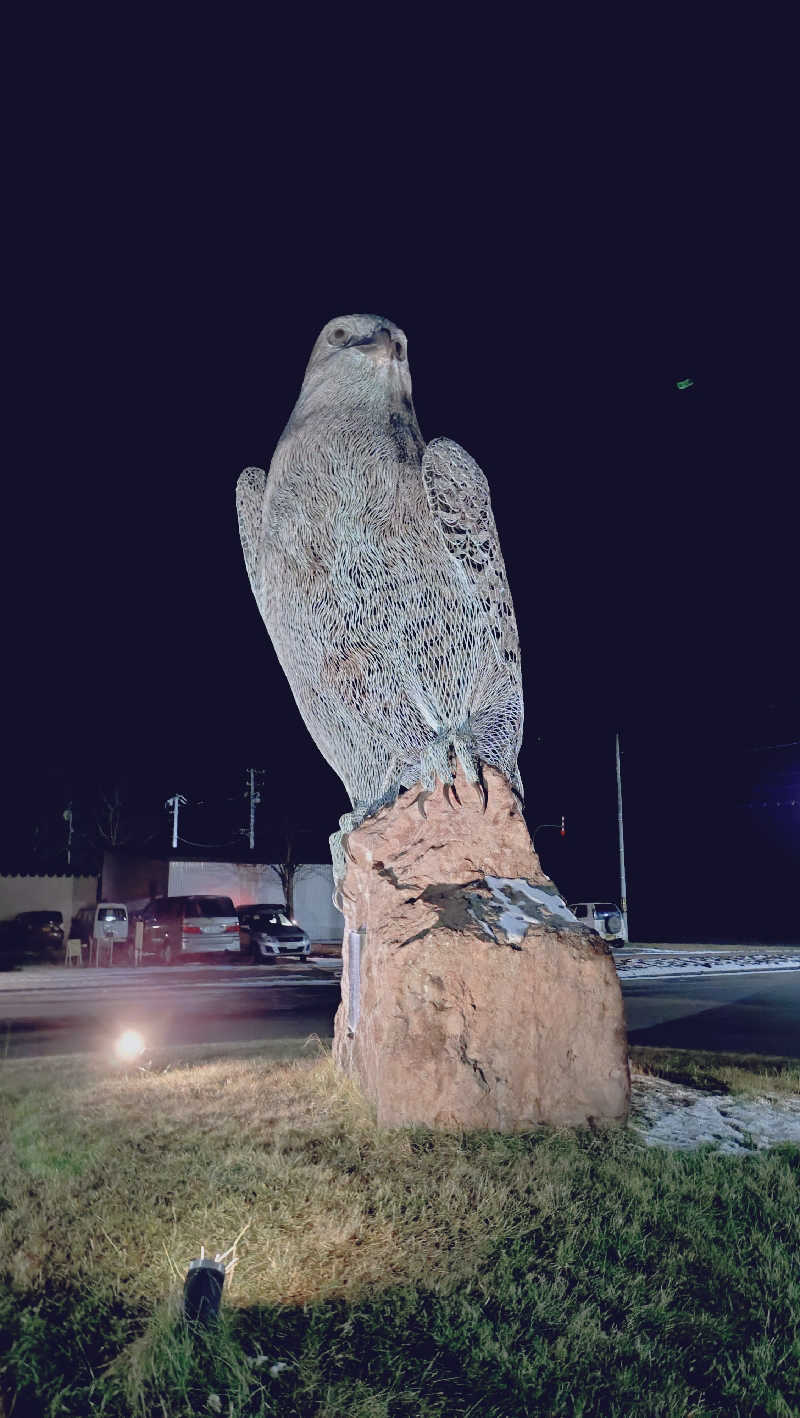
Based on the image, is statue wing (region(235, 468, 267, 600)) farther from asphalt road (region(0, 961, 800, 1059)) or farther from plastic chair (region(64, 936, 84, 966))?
plastic chair (region(64, 936, 84, 966))

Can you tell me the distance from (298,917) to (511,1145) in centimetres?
2481

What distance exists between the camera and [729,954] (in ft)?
78.3

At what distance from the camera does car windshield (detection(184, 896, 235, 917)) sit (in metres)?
21.0

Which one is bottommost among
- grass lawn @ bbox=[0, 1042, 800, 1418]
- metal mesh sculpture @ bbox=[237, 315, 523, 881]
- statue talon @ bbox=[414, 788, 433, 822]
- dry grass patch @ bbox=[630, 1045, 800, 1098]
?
dry grass patch @ bbox=[630, 1045, 800, 1098]

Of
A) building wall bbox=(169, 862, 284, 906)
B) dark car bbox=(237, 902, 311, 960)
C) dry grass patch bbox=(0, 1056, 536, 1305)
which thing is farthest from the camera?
building wall bbox=(169, 862, 284, 906)

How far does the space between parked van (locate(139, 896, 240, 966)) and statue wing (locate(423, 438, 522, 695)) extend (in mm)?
16179

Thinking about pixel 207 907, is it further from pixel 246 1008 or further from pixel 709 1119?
pixel 709 1119

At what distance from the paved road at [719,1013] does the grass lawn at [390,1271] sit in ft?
16.3

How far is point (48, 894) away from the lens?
25.6 meters

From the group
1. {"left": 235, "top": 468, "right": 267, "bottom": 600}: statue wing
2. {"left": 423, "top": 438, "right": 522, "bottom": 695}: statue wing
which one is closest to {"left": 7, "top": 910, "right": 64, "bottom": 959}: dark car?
{"left": 235, "top": 468, "right": 267, "bottom": 600}: statue wing

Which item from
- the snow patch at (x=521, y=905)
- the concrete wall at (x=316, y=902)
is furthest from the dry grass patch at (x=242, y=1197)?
the concrete wall at (x=316, y=902)

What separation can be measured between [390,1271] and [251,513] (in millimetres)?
5259

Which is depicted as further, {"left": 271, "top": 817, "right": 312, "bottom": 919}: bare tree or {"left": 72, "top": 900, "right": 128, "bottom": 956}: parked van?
{"left": 271, "top": 817, "right": 312, "bottom": 919}: bare tree

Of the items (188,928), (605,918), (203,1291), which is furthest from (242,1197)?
(605,918)
